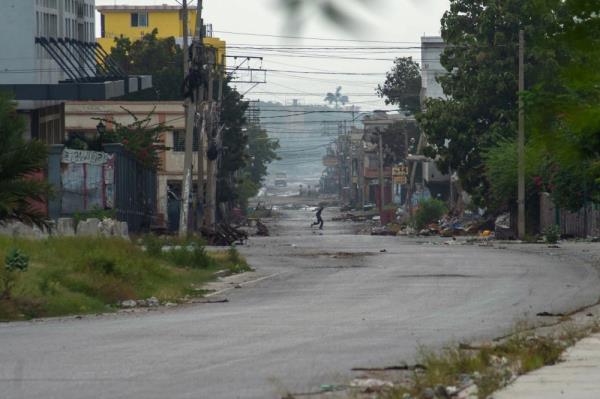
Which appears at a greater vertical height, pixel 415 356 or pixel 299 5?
pixel 299 5

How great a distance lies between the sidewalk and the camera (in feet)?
32.9

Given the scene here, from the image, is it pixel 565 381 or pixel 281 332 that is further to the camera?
pixel 281 332

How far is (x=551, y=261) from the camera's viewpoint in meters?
32.5

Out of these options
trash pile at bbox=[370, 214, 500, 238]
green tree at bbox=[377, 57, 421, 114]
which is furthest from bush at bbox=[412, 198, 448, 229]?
green tree at bbox=[377, 57, 421, 114]

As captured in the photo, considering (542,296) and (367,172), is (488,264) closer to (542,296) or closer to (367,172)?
(542,296)

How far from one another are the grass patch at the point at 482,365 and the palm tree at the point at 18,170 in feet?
33.6

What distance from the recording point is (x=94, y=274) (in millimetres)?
23234

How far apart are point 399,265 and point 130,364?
18.7m

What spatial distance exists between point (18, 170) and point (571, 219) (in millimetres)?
33943

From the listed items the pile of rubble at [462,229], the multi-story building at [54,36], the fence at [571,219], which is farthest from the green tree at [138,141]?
the multi-story building at [54,36]

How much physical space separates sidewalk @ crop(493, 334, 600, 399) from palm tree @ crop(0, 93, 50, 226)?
11.6 m

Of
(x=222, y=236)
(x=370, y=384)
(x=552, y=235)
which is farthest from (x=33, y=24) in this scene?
(x=552, y=235)

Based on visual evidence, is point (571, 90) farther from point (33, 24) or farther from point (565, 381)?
point (565, 381)

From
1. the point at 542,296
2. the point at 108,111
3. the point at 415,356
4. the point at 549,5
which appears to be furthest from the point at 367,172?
the point at 549,5
